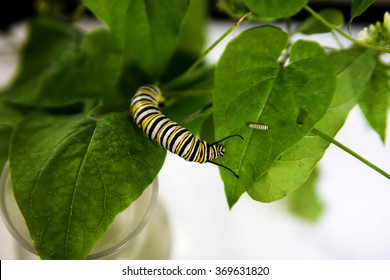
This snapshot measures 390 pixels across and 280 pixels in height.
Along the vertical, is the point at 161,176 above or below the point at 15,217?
below

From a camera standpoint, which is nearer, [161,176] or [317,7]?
[161,176]

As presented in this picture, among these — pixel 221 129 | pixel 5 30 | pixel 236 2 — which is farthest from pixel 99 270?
pixel 5 30

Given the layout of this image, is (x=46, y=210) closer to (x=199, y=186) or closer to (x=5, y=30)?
(x=199, y=186)

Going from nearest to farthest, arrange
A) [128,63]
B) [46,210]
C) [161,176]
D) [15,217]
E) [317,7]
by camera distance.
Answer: [46,210] → [15,217] → [128,63] → [161,176] → [317,7]

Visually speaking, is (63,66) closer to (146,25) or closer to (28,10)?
(146,25)

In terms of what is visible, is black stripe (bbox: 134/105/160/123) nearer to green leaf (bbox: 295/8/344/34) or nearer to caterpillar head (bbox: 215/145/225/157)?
caterpillar head (bbox: 215/145/225/157)

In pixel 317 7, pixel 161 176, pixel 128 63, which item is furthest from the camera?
pixel 317 7

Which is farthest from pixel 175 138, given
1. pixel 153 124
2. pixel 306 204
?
pixel 306 204

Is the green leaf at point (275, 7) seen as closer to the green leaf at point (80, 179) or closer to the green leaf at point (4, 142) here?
the green leaf at point (80, 179)
